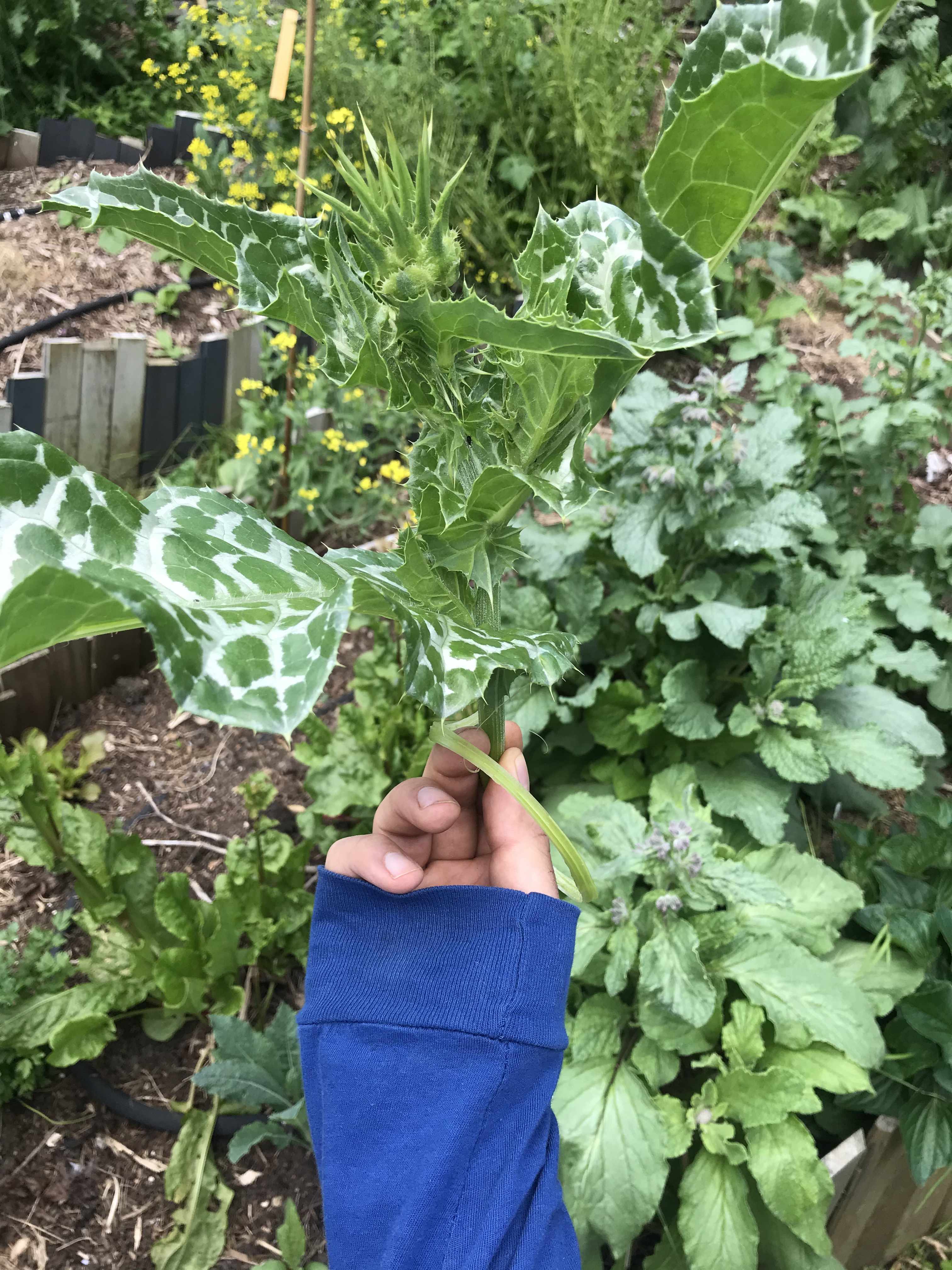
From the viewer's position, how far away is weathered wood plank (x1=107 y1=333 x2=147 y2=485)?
3041mm

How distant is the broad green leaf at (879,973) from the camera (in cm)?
182

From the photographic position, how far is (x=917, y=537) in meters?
2.62

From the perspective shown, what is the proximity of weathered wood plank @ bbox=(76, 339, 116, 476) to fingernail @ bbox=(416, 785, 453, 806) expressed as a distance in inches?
92.2

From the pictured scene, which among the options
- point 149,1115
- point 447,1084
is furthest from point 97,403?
point 447,1084

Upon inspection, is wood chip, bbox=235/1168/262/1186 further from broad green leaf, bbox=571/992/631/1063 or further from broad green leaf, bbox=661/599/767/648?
broad green leaf, bbox=661/599/767/648

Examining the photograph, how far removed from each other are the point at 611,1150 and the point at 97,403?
271cm

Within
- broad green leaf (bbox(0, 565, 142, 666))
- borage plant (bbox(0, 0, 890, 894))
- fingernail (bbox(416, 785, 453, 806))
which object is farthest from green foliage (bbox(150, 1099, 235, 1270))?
broad green leaf (bbox(0, 565, 142, 666))

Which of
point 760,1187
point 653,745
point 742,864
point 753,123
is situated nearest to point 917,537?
point 653,745

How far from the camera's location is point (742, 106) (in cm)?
53

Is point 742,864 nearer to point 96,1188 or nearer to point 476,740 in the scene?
point 476,740

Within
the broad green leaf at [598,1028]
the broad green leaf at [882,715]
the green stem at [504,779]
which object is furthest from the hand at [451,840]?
the broad green leaf at [882,715]

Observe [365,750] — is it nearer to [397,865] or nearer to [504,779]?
[397,865]

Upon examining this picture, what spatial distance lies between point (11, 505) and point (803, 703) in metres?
1.94

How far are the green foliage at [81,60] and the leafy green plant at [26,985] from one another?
13.2 feet
